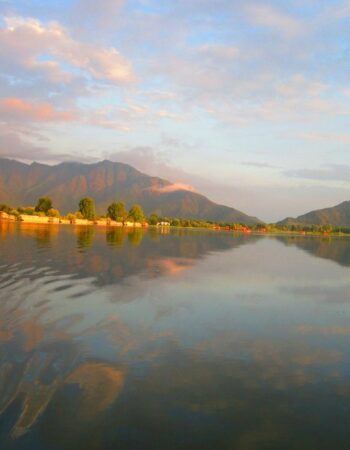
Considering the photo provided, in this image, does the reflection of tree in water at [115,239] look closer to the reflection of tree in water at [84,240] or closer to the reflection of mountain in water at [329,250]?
the reflection of tree in water at [84,240]

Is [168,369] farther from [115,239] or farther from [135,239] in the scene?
[135,239]

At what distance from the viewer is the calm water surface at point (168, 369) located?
852cm

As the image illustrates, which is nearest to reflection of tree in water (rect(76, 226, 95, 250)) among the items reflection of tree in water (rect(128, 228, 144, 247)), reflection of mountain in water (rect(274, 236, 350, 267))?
reflection of tree in water (rect(128, 228, 144, 247))

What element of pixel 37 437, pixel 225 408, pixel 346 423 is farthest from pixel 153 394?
pixel 346 423

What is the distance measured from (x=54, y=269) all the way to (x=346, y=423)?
26.1 metres

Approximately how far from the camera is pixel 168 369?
39.7 ft

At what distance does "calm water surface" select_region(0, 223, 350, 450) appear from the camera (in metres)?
8.52

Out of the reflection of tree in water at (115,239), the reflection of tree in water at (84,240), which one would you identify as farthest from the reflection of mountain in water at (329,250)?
the reflection of tree in water at (84,240)

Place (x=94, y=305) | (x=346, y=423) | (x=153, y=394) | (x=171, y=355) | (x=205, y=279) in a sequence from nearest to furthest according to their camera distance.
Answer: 1. (x=346, y=423)
2. (x=153, y=394)
3. (x=171, y=355)
4. (x=94, y=305)
5. (x=205, y=279)

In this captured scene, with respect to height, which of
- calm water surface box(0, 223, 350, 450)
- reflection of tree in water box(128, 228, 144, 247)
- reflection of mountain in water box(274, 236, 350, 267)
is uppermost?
reflection of tree in water box(128, 228, 144, 247)

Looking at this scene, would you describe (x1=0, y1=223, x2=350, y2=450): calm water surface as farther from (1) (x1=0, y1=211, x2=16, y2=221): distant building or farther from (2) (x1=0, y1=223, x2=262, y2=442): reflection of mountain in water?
(1) (x1=0, y1=211, x2=16, y2=221): distant building

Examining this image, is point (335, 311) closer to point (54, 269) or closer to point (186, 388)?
point (186, 388)

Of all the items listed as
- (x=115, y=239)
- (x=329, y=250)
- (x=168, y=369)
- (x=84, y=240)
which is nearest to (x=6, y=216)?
(x=115, y=239)

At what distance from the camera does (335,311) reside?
22578mm
